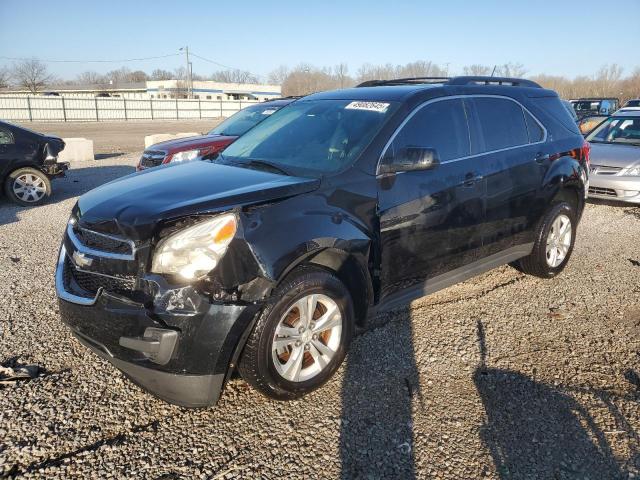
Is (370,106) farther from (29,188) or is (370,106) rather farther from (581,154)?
(29,188)

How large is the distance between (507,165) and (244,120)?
263 inches

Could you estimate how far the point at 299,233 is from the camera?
2881mm

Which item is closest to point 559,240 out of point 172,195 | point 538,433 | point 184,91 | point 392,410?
point 538,433

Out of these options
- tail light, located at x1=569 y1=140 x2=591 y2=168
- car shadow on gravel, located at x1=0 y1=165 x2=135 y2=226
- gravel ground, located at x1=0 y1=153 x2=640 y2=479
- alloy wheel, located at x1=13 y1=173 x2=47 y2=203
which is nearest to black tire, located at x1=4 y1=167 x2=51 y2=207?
alloy wheel, located at x1=13 y1=173 x2=47 y2=203

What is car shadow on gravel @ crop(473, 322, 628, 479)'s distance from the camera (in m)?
2.54

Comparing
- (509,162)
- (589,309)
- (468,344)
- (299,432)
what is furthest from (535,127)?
(299,432)

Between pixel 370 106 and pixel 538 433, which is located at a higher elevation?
pixel 370 106

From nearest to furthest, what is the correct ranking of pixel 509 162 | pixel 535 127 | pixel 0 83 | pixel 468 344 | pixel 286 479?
1. pixel 286 479
2. pixel 468 344
3. pixel 509 162
4. pixel 535 127
5. pixel 0 83

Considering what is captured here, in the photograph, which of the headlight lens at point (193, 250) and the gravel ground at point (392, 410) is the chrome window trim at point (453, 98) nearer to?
the headlight lens at point (193, 250)

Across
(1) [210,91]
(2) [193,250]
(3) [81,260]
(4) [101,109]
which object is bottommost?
(3) [81,260]

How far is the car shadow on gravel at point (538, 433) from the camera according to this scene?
99.9 inches

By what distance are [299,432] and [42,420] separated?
148 centimetres

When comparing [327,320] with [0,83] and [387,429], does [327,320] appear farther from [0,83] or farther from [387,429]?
[0,83]

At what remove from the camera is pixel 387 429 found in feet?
9.25
